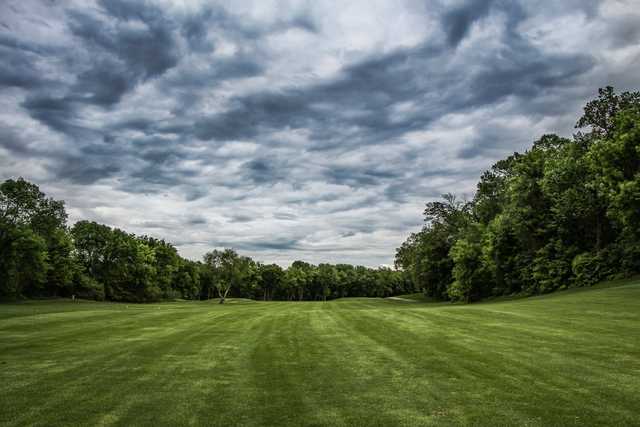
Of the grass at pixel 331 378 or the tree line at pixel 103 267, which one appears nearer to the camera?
the grass at pixel 331 378

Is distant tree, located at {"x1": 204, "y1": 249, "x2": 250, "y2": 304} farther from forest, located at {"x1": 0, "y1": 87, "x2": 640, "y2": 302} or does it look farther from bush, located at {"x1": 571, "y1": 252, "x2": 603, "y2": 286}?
bush, located at {"x1": 571, "y1": 252, "x2": 603, "y2": 286}

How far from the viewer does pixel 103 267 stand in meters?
90.4

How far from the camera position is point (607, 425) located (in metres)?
6.51

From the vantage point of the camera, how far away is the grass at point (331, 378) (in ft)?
23.7

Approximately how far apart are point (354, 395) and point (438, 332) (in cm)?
962

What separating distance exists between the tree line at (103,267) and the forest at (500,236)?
0.64 ft

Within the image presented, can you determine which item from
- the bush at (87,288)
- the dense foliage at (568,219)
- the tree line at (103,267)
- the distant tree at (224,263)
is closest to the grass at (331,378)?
the dense foliage at (568,219)

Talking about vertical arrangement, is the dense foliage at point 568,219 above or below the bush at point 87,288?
above

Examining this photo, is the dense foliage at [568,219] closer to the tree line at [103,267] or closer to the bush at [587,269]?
the bush at [587,269]

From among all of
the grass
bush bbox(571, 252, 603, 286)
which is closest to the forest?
bush bbox(571, 252, 603, 286)

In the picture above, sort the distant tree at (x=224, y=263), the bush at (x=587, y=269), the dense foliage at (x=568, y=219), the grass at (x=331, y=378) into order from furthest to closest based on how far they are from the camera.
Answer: the distant tree at (x=224, y=263)
the bush at (x=587, y=269)
the dense foliage at (x=568, y=219)
the grass at (x=331, y=378)

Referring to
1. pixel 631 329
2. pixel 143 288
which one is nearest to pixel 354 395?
pixel 631 329

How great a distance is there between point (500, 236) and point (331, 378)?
163ft

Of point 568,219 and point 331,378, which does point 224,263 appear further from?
point 331,378
